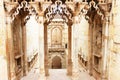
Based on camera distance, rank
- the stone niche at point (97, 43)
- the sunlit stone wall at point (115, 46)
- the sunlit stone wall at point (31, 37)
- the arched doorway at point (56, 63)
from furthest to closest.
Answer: the arched doorway at point (56, 63), the sunlit stone wall at point (31, 37), the stone niche at point (97, 43), the sunlit stone wall at point (115, 46)

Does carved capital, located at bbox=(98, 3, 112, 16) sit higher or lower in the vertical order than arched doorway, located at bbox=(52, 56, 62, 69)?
higher

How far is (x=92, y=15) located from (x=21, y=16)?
2996 millimetres

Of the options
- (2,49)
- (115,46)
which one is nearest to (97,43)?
(115,46)

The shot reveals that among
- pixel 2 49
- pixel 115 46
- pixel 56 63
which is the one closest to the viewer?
pixel 115 46

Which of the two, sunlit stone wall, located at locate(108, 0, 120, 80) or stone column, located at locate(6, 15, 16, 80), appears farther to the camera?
stone column, located at locate(6, 15, 16, 80)

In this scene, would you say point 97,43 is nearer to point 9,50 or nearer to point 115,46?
point 115,46

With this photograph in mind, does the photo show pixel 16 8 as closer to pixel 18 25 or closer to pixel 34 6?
pixel 34 6

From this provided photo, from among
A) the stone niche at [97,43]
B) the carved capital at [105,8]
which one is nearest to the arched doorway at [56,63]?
the stone niche at [97,43]

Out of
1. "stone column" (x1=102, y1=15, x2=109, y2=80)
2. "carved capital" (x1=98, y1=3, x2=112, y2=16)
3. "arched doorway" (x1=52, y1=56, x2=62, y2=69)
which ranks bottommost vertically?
"arched doorway" (x1=52, y1=56, x2=62, y2=69)

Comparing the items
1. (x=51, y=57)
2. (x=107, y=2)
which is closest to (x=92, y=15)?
(x=107, y=2)

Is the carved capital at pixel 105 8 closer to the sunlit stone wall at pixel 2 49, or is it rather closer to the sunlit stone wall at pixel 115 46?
the sunlit stone wall at pixel 115 46

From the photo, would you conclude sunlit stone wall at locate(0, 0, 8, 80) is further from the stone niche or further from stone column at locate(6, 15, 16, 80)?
the stone niche

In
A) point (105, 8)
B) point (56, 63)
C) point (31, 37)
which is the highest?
point (105, 8)

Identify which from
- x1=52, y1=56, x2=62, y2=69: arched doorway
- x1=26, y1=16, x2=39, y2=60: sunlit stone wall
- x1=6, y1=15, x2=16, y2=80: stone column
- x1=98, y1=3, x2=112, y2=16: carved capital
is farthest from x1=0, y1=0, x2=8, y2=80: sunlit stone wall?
x1=52, y1=56, x2=62, y2=69: arched doorway
